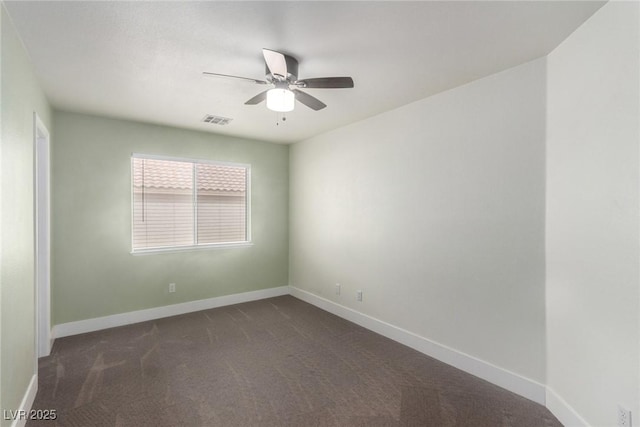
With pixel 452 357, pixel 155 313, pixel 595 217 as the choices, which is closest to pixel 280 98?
pixel 595 217

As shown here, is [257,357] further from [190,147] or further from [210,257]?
[190,147]

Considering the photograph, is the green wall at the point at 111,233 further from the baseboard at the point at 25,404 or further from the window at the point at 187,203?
the baseboard at the point at 25,404

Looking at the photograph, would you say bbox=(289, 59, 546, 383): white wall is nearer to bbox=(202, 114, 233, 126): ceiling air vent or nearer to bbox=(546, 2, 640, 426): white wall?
bbox=(546, 2, 640, 426): white wall

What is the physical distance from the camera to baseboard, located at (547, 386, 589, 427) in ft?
6.72

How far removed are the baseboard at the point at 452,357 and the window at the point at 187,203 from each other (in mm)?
2041

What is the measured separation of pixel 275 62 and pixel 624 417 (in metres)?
2.94

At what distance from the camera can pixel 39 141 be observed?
3.11 metres

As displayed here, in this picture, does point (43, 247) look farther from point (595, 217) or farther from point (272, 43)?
point (595, 217)

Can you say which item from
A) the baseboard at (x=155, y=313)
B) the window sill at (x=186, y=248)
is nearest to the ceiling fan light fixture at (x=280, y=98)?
the window sill at (x=186, y=248)

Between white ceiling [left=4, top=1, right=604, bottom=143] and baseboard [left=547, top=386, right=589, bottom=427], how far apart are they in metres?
2.50

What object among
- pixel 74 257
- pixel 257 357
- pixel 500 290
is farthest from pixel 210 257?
pixel 500 290

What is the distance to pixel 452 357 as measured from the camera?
3012mm

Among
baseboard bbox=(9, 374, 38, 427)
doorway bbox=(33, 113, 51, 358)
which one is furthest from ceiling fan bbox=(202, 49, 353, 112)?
baseboard bbox=(9, 374, 38, 427)

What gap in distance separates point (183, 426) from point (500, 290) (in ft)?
8.67
